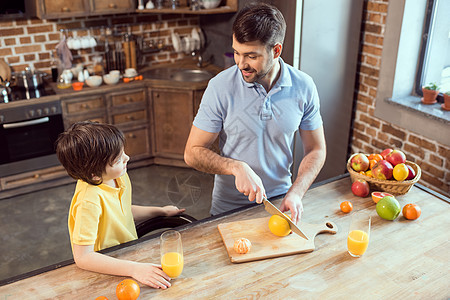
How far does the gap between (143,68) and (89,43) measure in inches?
25.6

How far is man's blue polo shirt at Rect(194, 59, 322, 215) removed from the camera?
1951 mm

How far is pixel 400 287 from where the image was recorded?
1.51m

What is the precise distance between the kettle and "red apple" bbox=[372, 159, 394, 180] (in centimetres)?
307

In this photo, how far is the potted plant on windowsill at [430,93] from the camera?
10.1 ft

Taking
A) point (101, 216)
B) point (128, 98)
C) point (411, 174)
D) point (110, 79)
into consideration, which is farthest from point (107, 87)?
point (411, 174)

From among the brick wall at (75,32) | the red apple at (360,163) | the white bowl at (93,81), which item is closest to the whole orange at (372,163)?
the red apple at (360,163)

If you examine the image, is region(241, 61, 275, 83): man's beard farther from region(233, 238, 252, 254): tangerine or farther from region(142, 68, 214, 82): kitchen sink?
region(142, 68, 214, 82): kitchen sink

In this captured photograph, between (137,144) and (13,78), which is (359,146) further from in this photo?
(13,78)

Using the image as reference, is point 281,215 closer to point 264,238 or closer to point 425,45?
point 264,238

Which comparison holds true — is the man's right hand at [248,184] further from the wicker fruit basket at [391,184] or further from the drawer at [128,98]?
the drawer at [128,98]

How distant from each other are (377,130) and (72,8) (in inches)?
113

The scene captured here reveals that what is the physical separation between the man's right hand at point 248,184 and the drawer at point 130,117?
2640 millimetres

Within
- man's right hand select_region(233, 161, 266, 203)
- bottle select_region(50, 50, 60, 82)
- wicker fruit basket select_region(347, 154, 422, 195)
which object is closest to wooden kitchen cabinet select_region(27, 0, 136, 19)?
bottle select_region(50, 50, 60, 82)

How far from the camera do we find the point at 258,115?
1960 mm
